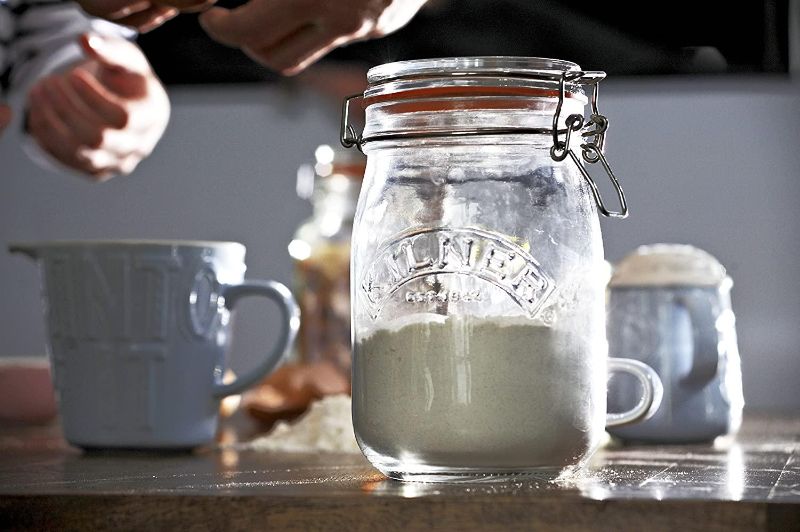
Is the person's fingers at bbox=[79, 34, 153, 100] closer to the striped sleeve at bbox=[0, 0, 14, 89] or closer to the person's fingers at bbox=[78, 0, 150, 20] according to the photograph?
the person's fingers at bbox=[78, 0, 150, 20]

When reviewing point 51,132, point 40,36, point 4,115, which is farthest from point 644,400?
point 40,36

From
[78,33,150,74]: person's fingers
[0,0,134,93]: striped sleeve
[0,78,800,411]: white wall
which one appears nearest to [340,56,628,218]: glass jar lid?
[78,33,150,74]: person's fingers

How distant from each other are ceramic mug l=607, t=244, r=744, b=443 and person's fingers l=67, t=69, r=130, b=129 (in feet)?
1.64

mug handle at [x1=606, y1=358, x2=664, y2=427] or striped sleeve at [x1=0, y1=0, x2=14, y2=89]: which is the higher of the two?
striped sleeve at [x1=0, y1=0, x2=14, y2=89]

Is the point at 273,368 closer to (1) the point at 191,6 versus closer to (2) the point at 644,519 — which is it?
(1) the point at 191,6

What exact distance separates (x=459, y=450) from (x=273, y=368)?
28 cm

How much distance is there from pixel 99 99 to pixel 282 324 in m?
0.39

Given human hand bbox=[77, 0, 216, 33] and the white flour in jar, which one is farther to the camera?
human hand bbox=[77, 0, 216, 33]

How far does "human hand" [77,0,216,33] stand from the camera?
2.42ft

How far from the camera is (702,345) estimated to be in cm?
78

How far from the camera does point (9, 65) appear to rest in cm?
147

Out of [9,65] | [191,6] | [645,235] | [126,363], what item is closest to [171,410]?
[126,363]

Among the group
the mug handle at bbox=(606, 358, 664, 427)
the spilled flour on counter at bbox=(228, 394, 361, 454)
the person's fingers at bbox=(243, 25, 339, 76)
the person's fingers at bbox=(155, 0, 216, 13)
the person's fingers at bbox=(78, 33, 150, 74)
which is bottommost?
the spilled flour on counter at bbox=(228, 394, 361, 454)

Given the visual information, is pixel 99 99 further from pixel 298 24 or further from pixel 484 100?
pixel 484 100
